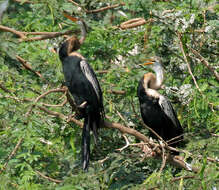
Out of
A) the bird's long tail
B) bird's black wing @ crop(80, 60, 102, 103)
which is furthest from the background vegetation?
bird's black wing @ crop(80, 60, 102, 103)

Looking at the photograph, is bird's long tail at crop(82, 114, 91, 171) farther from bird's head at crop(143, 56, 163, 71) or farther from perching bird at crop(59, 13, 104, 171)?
bird's head at crop(143, 56, 163, 71)

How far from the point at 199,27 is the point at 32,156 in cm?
207

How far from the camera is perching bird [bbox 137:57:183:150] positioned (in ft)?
14.2

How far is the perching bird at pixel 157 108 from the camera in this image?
171 inches

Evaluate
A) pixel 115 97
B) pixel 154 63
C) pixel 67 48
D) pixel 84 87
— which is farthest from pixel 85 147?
pixel 154 63

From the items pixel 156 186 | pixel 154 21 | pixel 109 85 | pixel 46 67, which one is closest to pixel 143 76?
pixel 109 85

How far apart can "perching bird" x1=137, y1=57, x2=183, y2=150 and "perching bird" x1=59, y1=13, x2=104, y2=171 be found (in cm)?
53

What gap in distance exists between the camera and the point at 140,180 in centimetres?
404

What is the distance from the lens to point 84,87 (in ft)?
13.6

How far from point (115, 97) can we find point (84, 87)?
1.95 ft

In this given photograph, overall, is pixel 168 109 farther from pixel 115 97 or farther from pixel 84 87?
pixel 84 87

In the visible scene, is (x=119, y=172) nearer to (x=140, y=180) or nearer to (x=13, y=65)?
(x=140, y=180)

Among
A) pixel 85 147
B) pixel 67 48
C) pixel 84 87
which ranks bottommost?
pixel 85 147

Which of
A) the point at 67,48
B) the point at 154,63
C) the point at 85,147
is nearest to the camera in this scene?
the point at 85,147
